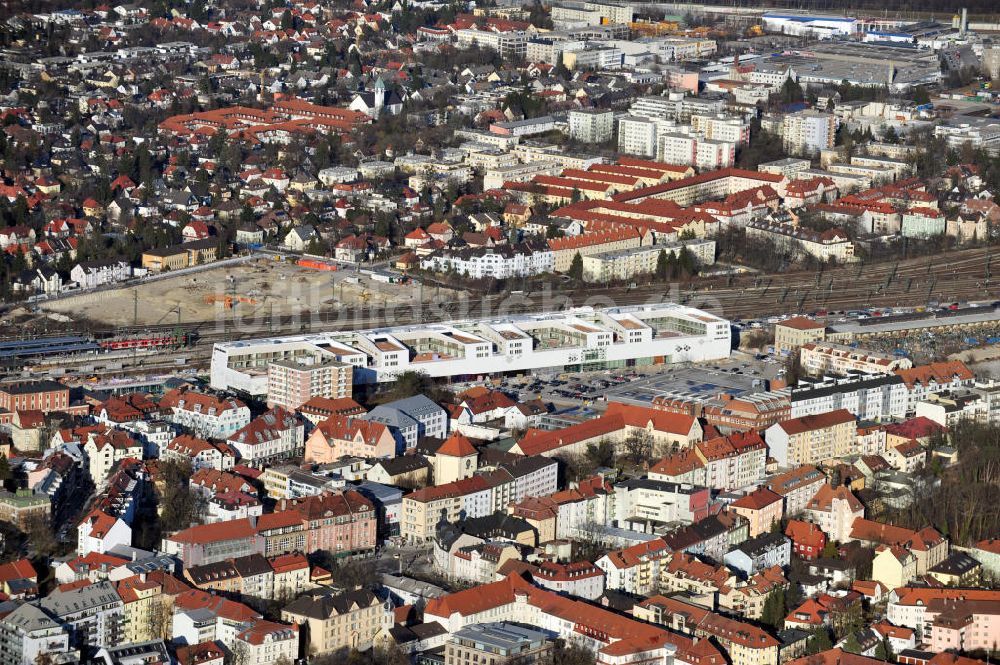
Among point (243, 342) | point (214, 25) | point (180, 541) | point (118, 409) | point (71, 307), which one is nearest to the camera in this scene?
point (180, 541)

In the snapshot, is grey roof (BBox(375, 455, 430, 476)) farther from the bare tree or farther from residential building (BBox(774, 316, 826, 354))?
residential building (BBox(774, 316, 826, 354))

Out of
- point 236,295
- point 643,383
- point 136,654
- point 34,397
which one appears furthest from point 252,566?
point 236,295

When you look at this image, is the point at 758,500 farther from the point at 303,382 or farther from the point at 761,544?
the point at 303,382

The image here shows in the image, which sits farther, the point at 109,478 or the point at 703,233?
the point at 703,233

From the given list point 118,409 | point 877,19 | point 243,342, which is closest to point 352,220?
point 243,342

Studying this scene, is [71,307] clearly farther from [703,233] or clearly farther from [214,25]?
[214,25]

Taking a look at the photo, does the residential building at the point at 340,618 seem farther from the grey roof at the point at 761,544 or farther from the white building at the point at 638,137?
the white building at the point at 638,137

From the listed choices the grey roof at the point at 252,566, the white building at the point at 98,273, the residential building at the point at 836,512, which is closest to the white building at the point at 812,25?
the white building at the point at 98,273
